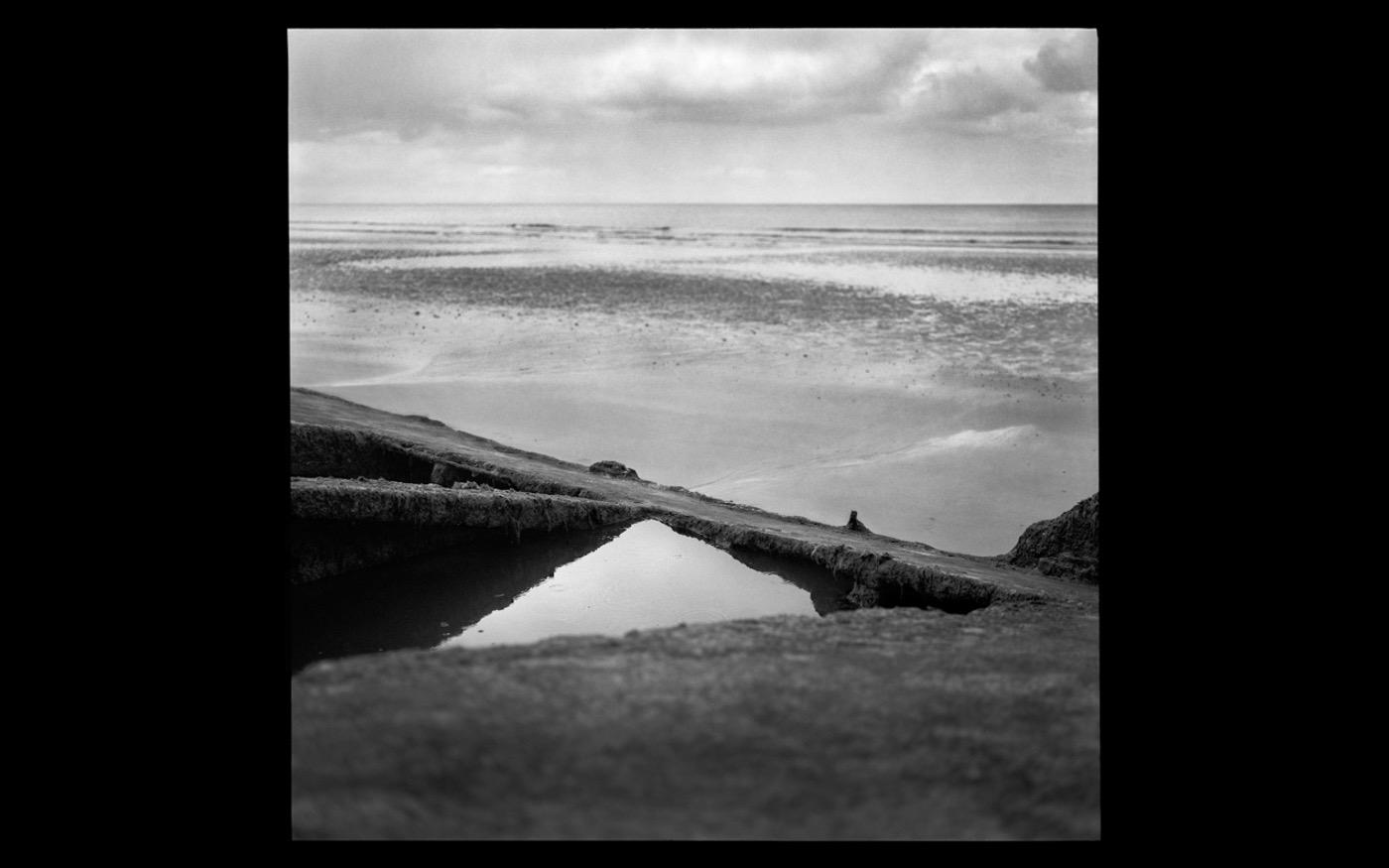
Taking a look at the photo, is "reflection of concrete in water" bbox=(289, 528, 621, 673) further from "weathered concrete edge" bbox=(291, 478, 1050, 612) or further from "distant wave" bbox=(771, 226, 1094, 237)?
"distant wave" bbox=(771, 226, 1094, 237)

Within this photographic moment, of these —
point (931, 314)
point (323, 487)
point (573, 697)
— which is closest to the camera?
point (573, 697)

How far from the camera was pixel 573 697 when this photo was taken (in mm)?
3211

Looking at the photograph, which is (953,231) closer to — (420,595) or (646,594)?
(646,594)

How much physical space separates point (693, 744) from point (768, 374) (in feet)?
38.0

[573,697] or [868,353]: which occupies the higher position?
[868,353]

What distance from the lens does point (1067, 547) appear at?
5.47m

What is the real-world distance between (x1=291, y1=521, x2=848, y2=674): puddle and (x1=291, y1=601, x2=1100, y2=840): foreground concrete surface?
5.02 feet

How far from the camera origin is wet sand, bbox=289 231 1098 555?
9977 millimetres

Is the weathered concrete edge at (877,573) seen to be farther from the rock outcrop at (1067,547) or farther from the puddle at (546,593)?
the rock outcrop at (1067,547)

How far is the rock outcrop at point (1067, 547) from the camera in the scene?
5.31 meters

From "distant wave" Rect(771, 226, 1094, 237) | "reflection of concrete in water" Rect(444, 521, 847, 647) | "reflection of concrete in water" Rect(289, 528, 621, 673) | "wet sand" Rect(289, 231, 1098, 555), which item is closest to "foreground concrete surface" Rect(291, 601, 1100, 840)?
"reflection of concrete in water" Rect(444, 521, 847, 647)
